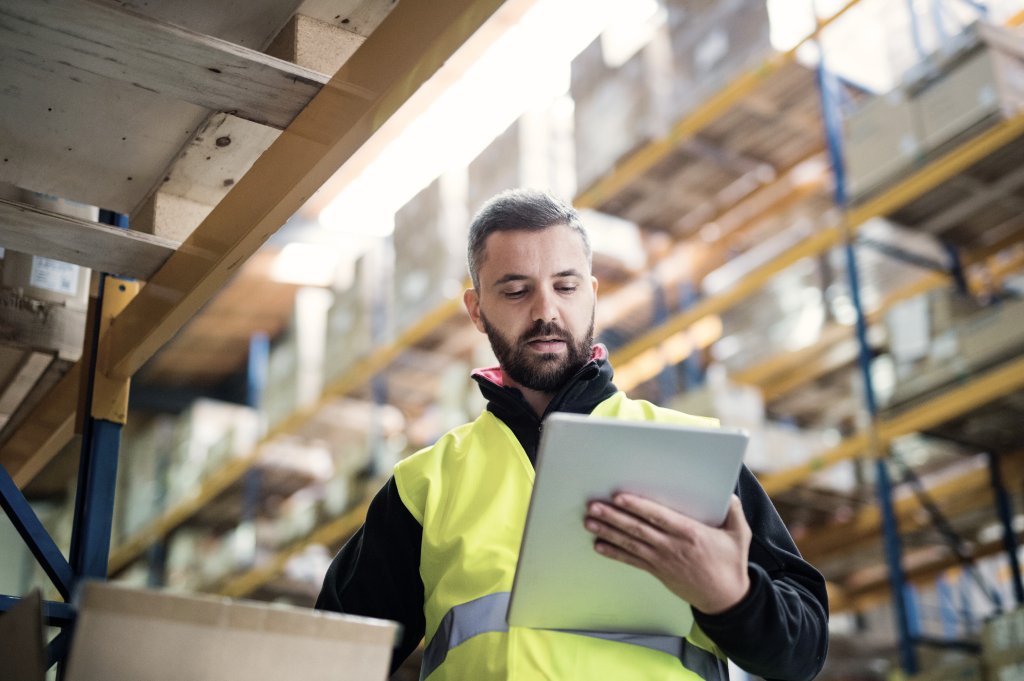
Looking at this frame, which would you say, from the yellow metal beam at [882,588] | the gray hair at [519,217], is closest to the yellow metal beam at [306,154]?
the gray hair at [519,217]

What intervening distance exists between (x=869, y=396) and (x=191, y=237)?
15.6 feet

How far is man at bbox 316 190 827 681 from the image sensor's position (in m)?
1.49

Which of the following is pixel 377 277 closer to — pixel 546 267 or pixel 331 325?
pixel 331 325

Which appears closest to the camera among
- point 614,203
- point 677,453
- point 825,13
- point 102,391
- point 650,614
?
point 677,453

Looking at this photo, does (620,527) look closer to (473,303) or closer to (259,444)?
(473,303)

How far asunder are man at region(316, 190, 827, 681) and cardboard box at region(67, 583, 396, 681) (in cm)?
31

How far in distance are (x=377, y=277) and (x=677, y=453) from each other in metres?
8.67

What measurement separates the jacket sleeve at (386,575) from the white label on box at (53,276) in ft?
4.94

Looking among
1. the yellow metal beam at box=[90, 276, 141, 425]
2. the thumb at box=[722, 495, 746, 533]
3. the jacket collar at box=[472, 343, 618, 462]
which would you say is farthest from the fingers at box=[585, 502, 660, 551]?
the yellow metal beam at box=[90, 276, 141, 425]

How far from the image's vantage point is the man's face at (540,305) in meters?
1.96

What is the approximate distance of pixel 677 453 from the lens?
1.42 meters

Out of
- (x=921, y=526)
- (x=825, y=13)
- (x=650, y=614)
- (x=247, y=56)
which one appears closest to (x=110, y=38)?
(x=247, y=56)

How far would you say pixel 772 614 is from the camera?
1.55m

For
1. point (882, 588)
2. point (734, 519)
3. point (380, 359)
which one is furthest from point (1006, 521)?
point (734, 519)
